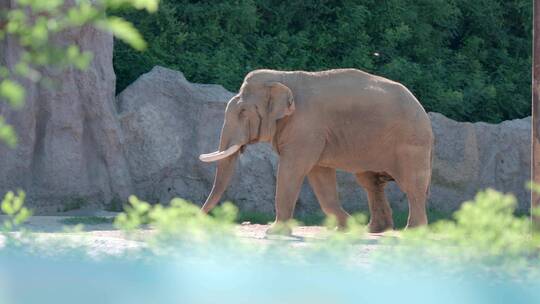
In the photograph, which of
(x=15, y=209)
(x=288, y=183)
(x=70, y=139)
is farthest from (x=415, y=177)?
(x=15, y=209)

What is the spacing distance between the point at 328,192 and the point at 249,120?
115 cm

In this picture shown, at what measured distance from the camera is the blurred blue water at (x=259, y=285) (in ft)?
→ 17.4

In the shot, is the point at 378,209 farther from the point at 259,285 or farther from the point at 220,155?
the point at 259,285

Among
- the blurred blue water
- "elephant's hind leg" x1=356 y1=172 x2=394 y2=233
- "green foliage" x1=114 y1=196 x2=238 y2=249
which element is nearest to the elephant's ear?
"elephant's hind leg" x1=356 y1=172 x2=394 y2=233

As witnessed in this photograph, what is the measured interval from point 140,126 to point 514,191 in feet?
15.3

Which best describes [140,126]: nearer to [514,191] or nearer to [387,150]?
[387,150]

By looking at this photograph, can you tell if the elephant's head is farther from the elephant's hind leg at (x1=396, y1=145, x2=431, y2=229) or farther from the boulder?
the boulder

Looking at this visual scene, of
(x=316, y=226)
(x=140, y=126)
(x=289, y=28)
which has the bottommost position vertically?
(x=316, y=226)

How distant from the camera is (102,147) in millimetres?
12562

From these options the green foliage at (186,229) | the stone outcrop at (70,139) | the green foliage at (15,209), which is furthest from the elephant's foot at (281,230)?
the stone outcrop at (70,139)

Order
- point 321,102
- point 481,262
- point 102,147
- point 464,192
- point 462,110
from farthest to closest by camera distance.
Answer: point 462,110 → point 464,192 → point 102,147 → point 321,102 → point 481,262

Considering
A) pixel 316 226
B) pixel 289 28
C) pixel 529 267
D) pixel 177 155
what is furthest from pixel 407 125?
pixel 289 28

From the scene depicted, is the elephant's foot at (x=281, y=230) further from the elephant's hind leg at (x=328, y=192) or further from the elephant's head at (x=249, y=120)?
the elephant's hind leg at (x=328, y=192)

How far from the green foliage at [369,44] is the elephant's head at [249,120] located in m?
4.25
